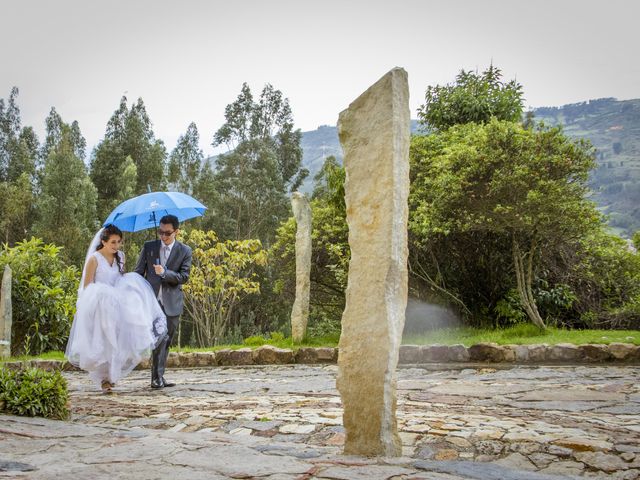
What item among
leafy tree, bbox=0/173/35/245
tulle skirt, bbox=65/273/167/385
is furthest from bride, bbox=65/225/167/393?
leafy tree, bbox=0/173/35/245

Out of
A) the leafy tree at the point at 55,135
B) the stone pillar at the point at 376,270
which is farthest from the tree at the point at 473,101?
the leafy tree at the point at 55,135

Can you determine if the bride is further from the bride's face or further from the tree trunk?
the tree trunk

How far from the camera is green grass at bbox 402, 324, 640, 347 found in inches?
377

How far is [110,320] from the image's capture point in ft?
22.5

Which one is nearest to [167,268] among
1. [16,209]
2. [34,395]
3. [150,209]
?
[150,209]

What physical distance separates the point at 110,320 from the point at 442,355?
5.36 meters

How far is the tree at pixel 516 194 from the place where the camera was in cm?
1034

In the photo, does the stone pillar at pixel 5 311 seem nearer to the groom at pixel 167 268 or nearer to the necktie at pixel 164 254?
the groom at pixel 167 268

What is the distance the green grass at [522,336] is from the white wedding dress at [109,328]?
228 inches

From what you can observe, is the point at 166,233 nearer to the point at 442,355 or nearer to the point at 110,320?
the point at 110,320

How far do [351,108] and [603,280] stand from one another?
1082 cm

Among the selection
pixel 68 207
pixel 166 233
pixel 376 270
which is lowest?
pixel 376 270

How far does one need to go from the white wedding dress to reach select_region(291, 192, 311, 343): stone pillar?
16.3 ft

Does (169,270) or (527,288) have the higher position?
(169,270)
